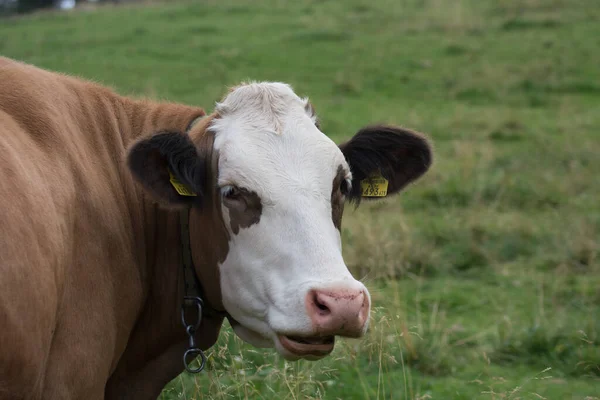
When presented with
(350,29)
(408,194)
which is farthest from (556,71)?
(408,194)

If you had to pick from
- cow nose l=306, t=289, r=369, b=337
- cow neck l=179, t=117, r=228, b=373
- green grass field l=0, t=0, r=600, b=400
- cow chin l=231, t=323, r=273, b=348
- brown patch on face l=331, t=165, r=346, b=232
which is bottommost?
green grass field l=0, t=0, r=600, b=400

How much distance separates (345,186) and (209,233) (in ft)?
2.16

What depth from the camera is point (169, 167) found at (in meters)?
3.86

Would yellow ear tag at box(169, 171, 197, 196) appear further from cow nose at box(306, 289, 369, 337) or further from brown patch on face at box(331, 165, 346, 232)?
cow nose at box(306, 289, 369, 337)

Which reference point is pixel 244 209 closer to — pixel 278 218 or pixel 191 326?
pixel 278 218

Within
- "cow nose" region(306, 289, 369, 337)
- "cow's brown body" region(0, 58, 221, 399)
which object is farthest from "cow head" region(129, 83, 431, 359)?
"cow's brown body" region(0, 58, 221, 399)

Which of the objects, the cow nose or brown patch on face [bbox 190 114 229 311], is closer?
the cow nose

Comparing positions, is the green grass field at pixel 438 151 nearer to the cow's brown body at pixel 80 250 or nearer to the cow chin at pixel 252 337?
the cow chin at pixel 252 337

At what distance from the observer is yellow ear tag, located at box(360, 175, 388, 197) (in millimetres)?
4422

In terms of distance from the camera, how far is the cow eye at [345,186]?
4.02 metres

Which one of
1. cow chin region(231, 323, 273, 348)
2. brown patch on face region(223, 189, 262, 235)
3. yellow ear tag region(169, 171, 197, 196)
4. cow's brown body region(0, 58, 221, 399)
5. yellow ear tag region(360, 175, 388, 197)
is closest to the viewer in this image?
cow's brown body region(0, 58, 221, 399)

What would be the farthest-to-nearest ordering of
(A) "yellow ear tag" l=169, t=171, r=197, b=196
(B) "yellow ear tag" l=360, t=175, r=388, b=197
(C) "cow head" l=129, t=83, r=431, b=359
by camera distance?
(B) "yellow ear tag" l=360, t=175, r=388, b=197 → (A) "yellow ear tag" l=169, t=171, r=197, b=196 → (C) "cow head" l=129, t=83, r=431, b=359

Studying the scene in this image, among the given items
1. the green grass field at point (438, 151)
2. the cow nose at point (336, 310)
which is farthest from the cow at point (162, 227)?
the green grass field at point (438, 151)

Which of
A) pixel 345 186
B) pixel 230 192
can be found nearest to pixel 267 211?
pixel 230 192
